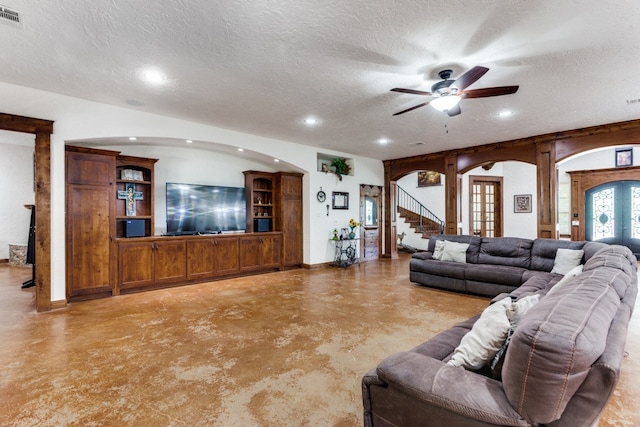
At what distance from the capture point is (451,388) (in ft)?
4.10

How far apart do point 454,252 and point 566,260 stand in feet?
4.91

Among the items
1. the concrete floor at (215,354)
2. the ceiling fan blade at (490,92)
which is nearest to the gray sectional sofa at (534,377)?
the concrete floor at (215,354)

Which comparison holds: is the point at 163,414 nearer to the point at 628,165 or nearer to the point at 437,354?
the point at 437,354

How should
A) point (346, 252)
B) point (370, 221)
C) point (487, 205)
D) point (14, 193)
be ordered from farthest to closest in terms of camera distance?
point (487, 205) < point (370, 221) < point (346, 252) < point (14, 193)

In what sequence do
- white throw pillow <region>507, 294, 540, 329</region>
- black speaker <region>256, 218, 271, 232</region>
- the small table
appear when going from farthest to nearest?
the small table → black speaker <region>256, 218, 271, 232</region> → white throw pillow <region>507, 294, 540, 329</region>

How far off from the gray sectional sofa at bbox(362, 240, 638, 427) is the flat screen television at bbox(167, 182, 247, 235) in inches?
201

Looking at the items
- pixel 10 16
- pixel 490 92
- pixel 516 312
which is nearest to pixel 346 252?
pixel 490 92

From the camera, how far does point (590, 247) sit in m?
4.06

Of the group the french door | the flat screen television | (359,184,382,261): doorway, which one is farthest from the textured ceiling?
the french door

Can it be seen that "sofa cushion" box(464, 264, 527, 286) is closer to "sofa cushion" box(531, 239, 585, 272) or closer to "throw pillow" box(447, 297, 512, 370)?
"sofa cushion" box(531, 239, 585, 272)

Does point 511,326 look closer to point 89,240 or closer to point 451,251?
point 451,251

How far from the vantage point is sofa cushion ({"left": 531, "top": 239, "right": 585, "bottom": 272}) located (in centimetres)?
441

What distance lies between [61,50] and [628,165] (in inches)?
456

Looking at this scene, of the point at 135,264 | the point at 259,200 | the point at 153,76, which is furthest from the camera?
the point at 259,200
